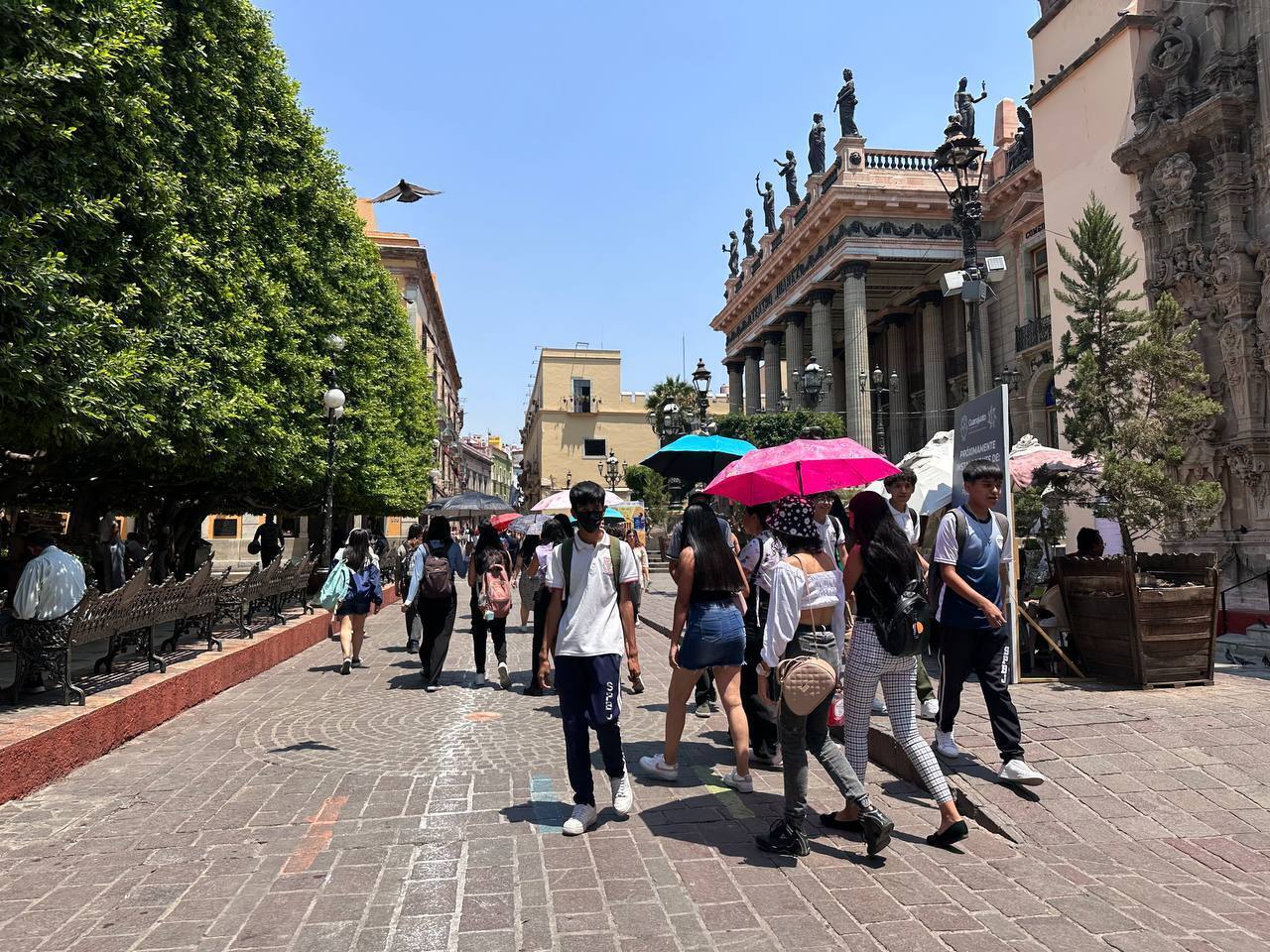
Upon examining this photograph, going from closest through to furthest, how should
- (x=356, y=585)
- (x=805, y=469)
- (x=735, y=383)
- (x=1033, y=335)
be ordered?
(x=805, y=469)
(x=356, y=585)
(x=1033, y=335)
(x=735, y=383)

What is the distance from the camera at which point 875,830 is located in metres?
3.71

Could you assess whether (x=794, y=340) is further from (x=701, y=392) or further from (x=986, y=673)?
(x=986, y=673)

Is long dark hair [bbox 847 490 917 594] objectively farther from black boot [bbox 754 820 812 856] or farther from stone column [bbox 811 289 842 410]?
stone column [bbox 811 289 842 410]

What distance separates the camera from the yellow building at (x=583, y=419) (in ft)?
232

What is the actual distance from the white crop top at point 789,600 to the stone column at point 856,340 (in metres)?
26.8

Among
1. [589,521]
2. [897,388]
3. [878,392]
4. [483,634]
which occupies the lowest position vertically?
[483,634]

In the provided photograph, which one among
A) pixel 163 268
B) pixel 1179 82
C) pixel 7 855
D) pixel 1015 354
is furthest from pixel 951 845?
pixel 1015 354

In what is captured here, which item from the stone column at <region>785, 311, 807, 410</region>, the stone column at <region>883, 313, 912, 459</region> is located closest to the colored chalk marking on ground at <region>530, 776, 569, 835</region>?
the stone column at <region>785, 311, 807, 410</region>

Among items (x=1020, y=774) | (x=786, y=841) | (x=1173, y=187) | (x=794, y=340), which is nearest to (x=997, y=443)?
(x=1020, y=774)

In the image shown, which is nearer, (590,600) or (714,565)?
(590,600)

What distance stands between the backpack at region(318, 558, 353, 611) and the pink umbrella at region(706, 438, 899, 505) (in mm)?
5111

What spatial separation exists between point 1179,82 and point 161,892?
17.2 m

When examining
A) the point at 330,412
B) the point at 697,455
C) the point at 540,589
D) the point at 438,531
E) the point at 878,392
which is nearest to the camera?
the point at 540,589

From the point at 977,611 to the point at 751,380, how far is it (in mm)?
40755
